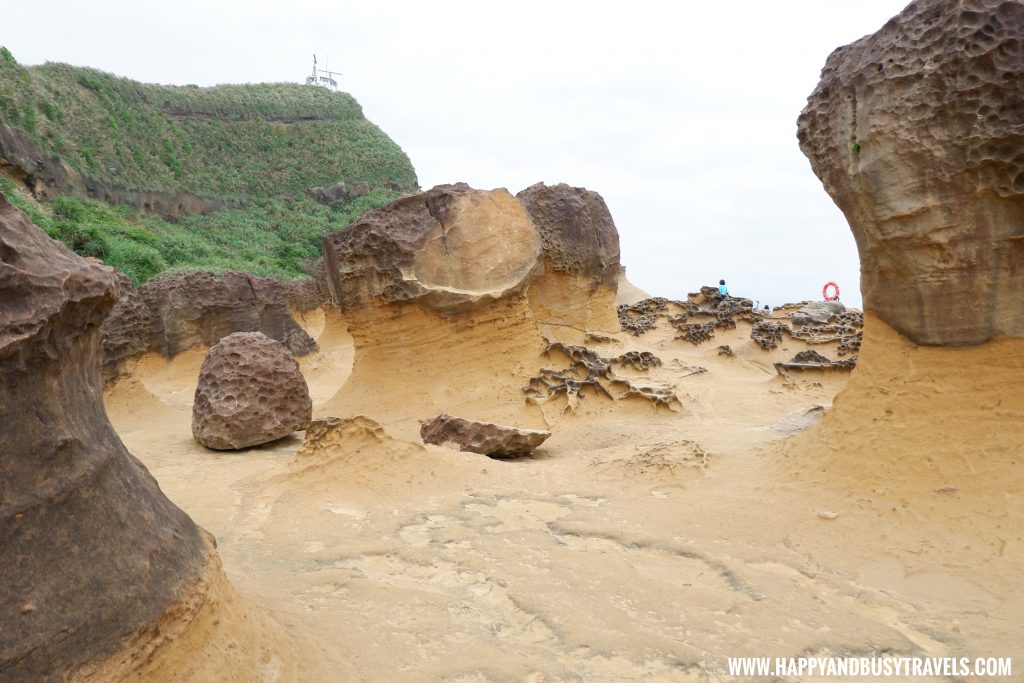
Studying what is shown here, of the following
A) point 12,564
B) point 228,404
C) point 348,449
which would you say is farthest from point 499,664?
point 228,404

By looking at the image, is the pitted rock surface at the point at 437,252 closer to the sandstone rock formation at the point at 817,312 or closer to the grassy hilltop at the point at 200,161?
the sandstone rock formation at the point at 817,312

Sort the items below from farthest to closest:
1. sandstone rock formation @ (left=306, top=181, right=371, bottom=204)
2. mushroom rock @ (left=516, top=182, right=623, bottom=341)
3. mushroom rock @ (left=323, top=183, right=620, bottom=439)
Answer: sandstone rock formation @ (left=306, top=181, right=371, bottom=204) → mushroom rock @ (left=516, top=182, right=623, bottom=341) → mushroom rock @ (left=323, top=183, right=620, bottom=439)

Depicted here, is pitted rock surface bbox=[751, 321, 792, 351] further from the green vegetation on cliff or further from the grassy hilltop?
the grassy hilltop

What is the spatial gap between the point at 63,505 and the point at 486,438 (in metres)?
3.73

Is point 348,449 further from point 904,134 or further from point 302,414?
point 904,134

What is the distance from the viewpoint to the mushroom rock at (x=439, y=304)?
7.11m

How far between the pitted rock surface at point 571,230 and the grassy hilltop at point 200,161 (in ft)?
32.8

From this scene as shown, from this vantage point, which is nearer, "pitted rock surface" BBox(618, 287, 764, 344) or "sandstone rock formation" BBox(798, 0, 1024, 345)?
"sandstone rock formation" BBox(798, 0, 1024, 345)

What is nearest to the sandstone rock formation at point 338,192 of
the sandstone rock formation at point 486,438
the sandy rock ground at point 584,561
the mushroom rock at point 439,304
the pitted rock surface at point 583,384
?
the mushroom rock at point 439,304

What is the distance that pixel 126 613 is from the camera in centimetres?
177

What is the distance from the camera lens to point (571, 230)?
32.9 ft

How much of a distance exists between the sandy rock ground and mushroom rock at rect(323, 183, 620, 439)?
201cm

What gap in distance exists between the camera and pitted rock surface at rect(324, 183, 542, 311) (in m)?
7.12

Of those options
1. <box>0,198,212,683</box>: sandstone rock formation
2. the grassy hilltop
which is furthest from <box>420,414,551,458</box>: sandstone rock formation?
the grassy hilltop
